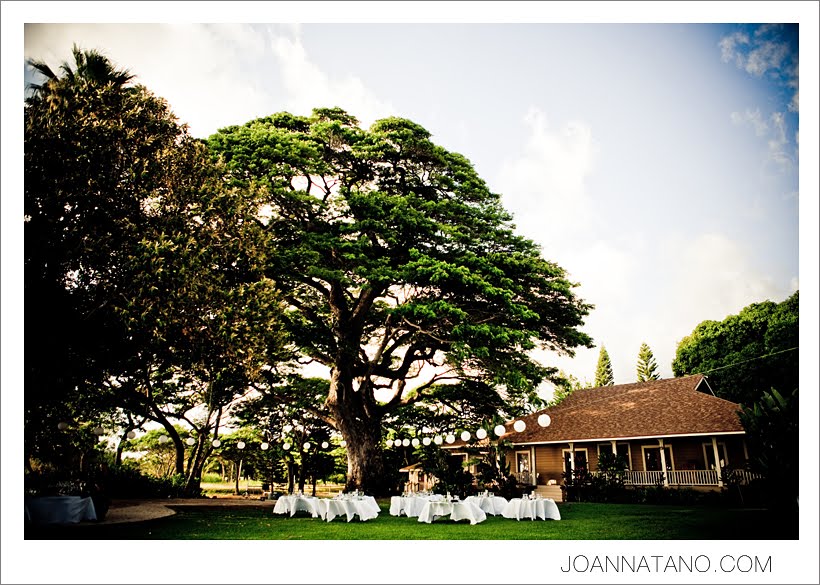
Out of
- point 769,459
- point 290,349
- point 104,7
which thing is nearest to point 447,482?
point 290,349

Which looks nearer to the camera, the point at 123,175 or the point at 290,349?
the point at 123,175

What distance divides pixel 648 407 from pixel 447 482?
27.5ft

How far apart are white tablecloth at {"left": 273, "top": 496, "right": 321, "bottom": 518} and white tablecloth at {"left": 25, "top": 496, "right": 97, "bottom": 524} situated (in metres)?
3.90

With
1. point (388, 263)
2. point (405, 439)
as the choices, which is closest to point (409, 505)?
point (405, 439)

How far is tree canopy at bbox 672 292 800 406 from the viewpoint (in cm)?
2020

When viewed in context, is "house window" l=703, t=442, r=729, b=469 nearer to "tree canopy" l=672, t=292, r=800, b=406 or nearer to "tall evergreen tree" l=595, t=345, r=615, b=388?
"tree canopy" l=672, t=292, r=800, b=406

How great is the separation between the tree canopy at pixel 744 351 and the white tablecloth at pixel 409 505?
12.9 meters

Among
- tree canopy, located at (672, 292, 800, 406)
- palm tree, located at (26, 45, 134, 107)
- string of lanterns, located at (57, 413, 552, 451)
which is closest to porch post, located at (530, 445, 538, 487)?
string of lanterns, located at (57, 413, 552, 451)

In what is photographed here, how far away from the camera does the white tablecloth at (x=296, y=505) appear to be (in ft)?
38.0

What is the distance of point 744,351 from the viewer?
2178 cm

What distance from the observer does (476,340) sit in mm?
12336

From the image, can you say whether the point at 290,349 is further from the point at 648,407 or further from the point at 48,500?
the point at 648,407

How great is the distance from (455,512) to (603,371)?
2570cm

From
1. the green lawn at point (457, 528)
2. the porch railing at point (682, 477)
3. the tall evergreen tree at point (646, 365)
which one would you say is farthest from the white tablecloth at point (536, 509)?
the tall evergreen tree at point (646, 365)
